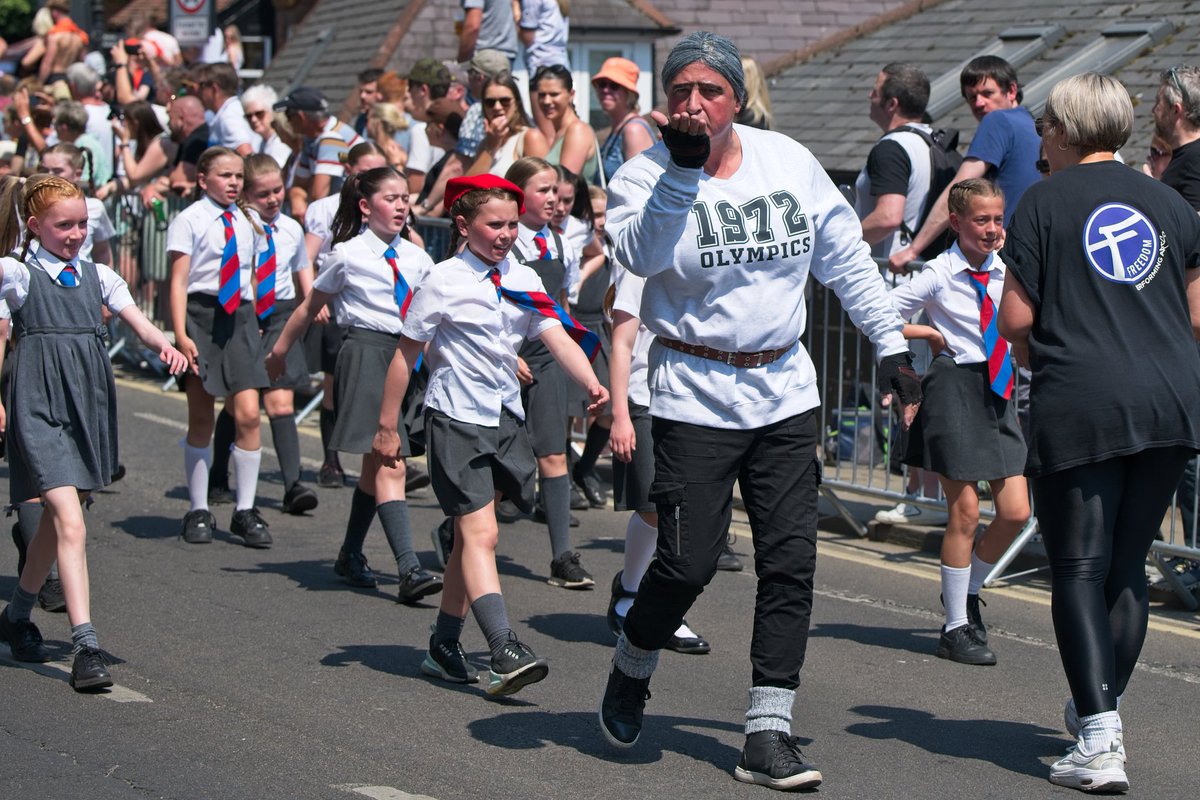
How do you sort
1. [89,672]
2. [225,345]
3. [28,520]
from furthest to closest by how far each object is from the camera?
[225,345]
[28,520]
[89,672]

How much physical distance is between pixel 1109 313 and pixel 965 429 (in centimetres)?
191

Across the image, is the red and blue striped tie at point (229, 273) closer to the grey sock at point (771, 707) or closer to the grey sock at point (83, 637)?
the grey sock at point (83, 637)

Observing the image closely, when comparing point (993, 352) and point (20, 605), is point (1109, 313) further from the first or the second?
point (20, 605)

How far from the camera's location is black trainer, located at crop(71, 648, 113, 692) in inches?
250

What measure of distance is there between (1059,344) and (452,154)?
8.11 m


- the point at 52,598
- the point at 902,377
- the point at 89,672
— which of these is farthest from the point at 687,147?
the point at 52,598

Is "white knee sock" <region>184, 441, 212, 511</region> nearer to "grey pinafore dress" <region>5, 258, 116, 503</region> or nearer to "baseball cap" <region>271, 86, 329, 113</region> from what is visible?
"grey pinafore dress" <region>5, 258, 116, 503</region>

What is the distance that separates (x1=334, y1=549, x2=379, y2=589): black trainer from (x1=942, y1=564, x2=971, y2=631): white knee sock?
270 centimetres

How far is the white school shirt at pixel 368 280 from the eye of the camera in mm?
8727

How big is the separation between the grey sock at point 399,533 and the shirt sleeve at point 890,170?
3366 mm

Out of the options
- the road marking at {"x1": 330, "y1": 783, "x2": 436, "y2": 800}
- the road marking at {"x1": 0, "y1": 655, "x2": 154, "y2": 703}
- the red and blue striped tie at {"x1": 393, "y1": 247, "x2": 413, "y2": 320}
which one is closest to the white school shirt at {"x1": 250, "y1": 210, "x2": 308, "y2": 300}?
the red and blue striped tie at {"x1": 393, "y1": 247, "x2": 413, "y2": 320}

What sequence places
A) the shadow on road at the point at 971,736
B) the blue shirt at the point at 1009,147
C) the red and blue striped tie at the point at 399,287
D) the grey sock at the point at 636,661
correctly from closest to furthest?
the grey sock at the point at 636,661
the shadow on road at the point at 971,736
the red and blue striped tie at the point at 399,287
the blue shirt at the point at 1009,147

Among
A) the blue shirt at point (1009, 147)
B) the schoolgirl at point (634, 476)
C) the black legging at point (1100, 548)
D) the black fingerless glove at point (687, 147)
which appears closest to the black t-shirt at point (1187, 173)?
the blue shirt at point (1009, 147)

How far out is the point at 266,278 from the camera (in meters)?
9.81
